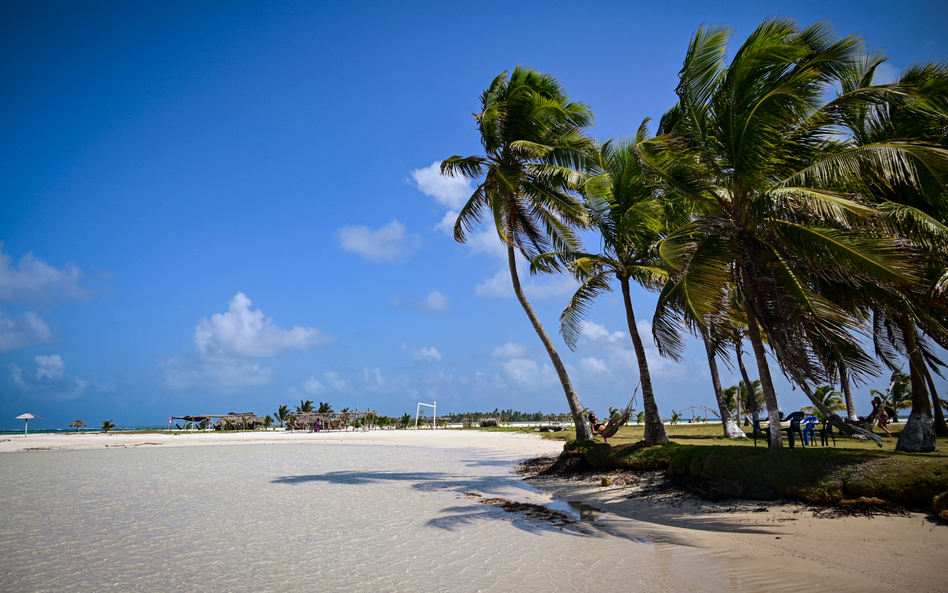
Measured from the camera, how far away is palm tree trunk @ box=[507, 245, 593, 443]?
12.2 meters

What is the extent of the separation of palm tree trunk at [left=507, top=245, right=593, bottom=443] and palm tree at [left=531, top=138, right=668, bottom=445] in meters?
1.61

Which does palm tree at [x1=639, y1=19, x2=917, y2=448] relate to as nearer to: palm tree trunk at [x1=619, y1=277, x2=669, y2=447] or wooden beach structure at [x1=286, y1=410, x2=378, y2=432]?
palm tree trunk at [x1=619, y1=277, x2=669, y2=447]

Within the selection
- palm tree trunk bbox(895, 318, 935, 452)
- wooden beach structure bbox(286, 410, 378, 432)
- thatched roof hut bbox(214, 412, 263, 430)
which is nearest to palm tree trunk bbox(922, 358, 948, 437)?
palm tree trunk bbox(895, 318, 935, 452)

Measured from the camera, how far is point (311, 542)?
6.29m

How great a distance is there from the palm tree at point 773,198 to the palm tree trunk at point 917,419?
6.84 feet

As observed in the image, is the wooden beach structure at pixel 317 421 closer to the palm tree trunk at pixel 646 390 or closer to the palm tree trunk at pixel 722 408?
the palm tree trunk at pixel 722 408

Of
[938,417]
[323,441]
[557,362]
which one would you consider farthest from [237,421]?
[938,417]

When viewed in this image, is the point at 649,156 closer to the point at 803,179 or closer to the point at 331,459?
the point at 803,179

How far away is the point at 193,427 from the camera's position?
2119 inches

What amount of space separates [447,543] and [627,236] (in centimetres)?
742

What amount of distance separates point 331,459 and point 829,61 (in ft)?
58.7

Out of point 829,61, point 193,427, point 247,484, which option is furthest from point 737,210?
point 193,427

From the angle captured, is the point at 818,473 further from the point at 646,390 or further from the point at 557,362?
the point at 557,362

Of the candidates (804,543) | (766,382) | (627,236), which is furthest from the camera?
(627,236)
